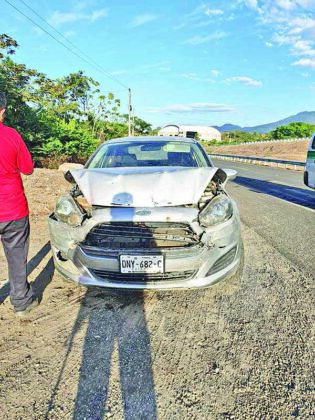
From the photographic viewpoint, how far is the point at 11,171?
280 centimetres

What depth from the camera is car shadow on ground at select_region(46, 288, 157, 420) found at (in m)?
1.94

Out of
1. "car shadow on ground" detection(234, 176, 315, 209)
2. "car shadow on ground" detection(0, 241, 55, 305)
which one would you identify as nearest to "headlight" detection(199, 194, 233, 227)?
"car shadow on ground" detection(0, 241, 55, 305)

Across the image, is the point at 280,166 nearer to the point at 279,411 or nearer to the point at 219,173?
the point at 219,173

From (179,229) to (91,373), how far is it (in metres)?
1.32

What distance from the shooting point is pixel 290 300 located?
10.7 feet

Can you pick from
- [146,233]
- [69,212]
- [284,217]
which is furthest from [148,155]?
[284,217]

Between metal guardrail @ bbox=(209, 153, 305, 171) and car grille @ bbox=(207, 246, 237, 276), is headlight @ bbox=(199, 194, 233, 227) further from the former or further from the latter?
metal guardrail @ bbox=(209, 153, 305, 171)

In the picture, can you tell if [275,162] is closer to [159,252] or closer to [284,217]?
[284,217]

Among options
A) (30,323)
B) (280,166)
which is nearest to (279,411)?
(30,323)

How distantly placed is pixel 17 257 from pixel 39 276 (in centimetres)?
99

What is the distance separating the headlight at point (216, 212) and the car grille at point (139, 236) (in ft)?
0.57

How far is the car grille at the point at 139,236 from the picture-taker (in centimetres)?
287

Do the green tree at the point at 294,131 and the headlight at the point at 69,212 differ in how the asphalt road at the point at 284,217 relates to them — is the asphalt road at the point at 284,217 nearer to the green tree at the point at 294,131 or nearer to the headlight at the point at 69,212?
the headlight at the point at 69,212

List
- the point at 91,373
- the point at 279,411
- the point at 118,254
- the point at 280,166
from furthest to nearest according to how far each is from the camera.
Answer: the point at 280,166, the point at 118,254, the point at 91,373, the point at 279,411
